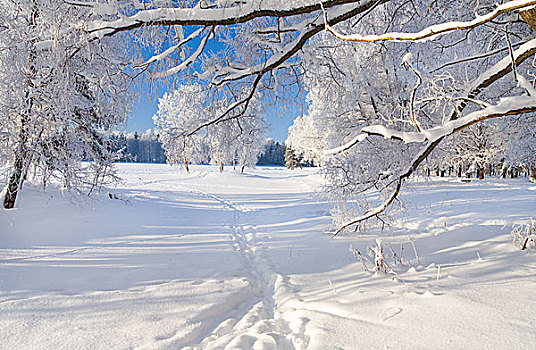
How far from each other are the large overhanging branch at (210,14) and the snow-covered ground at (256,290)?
8.78 ft

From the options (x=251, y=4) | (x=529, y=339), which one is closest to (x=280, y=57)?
(x=251, y=4)

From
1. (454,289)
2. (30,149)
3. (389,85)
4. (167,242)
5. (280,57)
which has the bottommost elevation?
(167,242)

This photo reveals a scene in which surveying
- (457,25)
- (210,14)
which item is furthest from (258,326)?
(210,14)

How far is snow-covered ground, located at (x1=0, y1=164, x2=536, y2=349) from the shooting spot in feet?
7.63

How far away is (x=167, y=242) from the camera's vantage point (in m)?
6.27

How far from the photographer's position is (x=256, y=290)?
3709 millimetres

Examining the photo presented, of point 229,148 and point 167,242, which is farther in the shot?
point 167,242

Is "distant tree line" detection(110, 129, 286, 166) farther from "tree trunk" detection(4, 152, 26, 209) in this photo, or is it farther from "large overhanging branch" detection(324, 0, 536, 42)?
"large overhanging branch" detection(324, 0, 536, 42)

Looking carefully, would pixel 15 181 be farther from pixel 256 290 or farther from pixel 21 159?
pixel 256 290

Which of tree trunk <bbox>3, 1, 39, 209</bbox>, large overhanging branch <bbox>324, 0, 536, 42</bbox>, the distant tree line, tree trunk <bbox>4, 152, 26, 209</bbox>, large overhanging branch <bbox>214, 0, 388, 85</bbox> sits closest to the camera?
large overhanging branch <bbox>324, 0, 536, 42</bbox>

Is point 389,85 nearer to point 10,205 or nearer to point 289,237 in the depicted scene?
point 289,237

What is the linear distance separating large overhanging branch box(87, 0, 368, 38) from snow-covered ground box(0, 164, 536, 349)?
8.78 feet

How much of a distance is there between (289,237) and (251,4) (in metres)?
5.21

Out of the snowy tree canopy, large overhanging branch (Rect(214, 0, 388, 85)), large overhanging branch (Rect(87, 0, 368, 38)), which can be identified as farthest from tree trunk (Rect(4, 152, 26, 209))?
large overhanging branch (Rect(87, 0, 368, 38))
